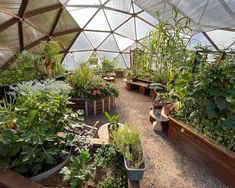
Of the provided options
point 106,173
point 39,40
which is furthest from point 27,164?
point 39,40

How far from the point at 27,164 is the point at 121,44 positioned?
9.47 metres

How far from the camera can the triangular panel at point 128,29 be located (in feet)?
31.1

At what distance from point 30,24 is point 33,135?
19.3 feet

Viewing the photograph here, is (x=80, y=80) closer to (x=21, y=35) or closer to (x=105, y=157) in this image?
(x=105, y=157)

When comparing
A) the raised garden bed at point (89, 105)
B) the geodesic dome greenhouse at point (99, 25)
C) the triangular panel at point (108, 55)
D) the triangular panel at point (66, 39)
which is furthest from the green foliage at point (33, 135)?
the triangular panel at point (108, 55)

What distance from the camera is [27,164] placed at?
212cm

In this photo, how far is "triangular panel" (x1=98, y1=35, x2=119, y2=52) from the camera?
10389 millimetres

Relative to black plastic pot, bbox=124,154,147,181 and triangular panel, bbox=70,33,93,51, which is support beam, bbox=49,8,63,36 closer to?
triangular panel, bbox=70,33,93,51

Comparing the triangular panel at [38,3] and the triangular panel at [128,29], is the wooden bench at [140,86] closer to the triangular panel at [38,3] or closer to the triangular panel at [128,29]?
the triangular panel at [128,29]

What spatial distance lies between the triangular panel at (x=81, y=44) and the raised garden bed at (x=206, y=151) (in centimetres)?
802

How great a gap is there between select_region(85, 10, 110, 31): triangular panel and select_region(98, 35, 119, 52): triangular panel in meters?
0.67

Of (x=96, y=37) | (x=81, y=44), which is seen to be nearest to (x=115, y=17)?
(x=96, y=37)

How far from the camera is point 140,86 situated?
7.23m

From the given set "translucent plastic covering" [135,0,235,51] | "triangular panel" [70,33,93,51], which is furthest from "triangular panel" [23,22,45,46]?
"translucent plastic covering" [135,0,235,51]
